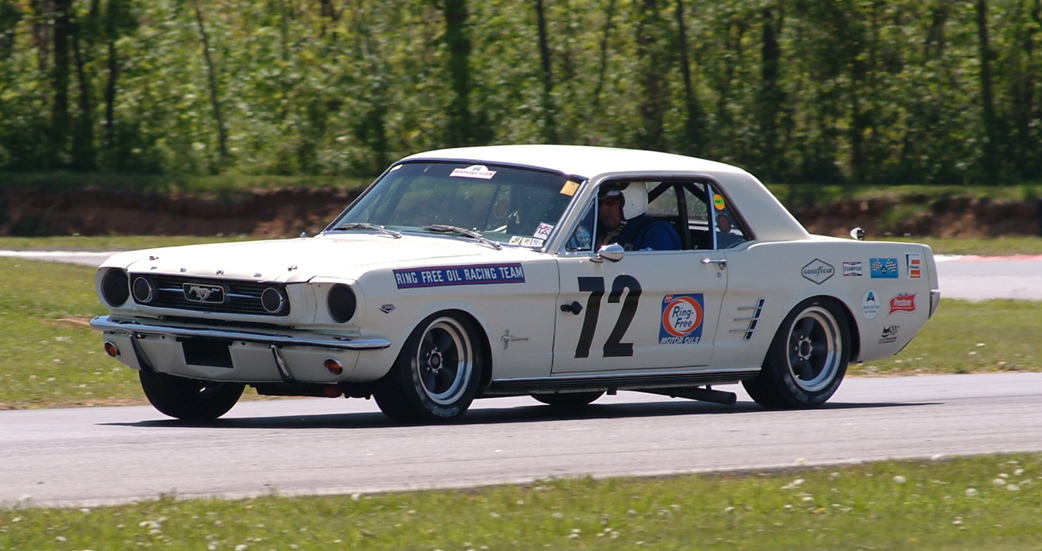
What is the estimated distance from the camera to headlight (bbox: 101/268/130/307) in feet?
27.3

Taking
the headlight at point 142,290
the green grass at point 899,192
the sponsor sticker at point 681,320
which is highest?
the headlight at point 142,290

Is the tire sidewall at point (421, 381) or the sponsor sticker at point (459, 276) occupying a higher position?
the sponsor sticker at point (459, 276)

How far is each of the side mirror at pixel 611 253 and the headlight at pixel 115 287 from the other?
2602 mm

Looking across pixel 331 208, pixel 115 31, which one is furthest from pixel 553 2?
pixel 115 31

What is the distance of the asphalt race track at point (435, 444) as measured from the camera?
636 centimetres

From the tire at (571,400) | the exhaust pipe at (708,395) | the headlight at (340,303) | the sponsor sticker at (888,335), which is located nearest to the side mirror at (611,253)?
the exhaust pipe at (708,395)

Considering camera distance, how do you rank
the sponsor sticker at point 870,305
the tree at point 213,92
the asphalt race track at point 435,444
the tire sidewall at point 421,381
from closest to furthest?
the asphalt race track at point 435,444, the tire sidewall at point 421,381, the sponsor sticker at point 870,305, the tree at point 213,92

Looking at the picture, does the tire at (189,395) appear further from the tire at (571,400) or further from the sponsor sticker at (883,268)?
Answer: the sponsor sticker at (883,268)

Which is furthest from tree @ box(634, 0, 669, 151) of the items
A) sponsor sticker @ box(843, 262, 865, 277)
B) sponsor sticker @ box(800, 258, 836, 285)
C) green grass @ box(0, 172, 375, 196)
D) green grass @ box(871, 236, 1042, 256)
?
sponsor sticker @ box(800, 258, 836, 285)

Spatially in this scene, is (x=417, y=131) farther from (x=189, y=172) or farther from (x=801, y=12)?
(x=801, y=12)

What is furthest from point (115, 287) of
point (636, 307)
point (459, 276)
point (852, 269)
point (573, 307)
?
point (852, 269)

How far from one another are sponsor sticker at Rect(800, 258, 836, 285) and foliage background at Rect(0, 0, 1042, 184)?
2445 centimetres

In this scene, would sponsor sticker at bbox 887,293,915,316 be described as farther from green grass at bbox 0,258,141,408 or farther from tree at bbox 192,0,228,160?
tree at bbox 192,0,228,160

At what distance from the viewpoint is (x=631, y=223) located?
9.27m
